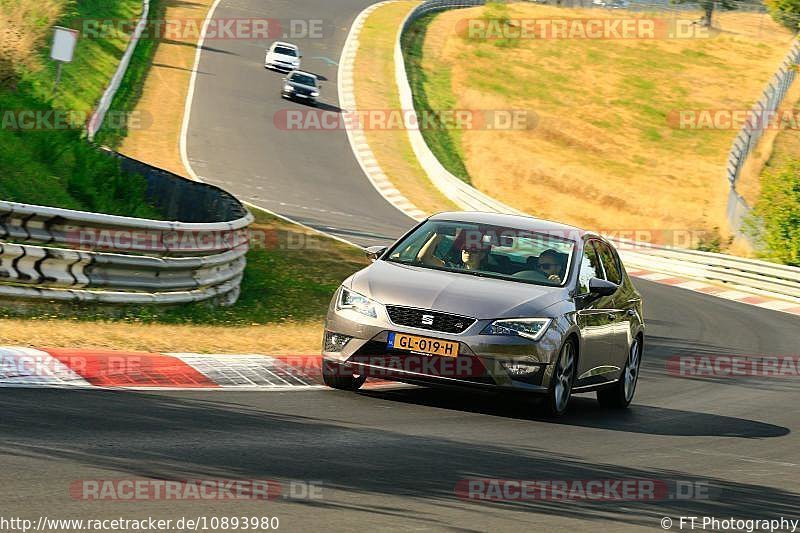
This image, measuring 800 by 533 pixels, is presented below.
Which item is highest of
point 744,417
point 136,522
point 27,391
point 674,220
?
point 136,522

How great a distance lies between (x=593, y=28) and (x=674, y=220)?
110 ft

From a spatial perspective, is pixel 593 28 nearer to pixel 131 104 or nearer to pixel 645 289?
pixel 131 104

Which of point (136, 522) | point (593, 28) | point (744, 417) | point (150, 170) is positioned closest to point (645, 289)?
point (150, 170)

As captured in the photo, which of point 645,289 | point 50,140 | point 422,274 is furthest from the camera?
point 645,289

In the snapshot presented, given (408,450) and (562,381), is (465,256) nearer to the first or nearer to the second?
(562,381)

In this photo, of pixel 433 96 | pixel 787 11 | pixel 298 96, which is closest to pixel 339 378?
pixel 298 96

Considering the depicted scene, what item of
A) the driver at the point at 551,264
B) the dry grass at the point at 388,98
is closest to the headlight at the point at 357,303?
the driver at the point at 551,264

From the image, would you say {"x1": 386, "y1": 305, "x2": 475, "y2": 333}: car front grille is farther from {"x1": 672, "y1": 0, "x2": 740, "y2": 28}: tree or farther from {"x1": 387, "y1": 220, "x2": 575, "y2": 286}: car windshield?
{"x1": 672, "y1": 0, "x2": 740, "y2": 28}: tree

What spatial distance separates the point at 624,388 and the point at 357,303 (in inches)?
131

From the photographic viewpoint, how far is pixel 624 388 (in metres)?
12.5

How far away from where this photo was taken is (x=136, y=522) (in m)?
5.77

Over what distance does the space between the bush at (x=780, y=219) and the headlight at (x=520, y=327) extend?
968 inches

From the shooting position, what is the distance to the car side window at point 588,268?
1129 cm

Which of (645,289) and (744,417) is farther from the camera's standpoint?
(645,289)
